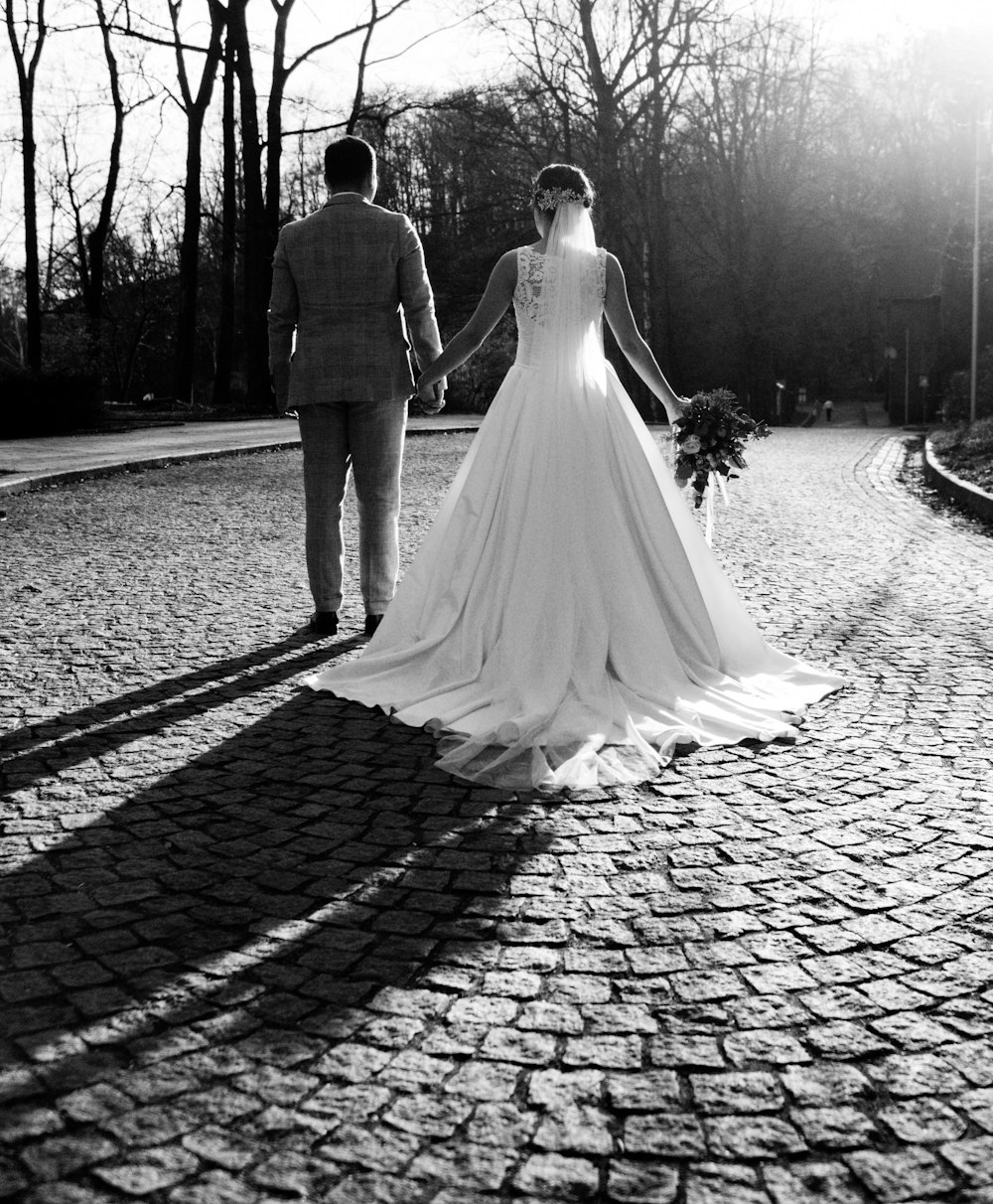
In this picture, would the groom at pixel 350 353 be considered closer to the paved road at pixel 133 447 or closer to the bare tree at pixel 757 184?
the paved road at pixel 133 447

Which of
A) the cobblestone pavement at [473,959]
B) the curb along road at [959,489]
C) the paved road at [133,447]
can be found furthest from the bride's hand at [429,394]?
the paved road at [133,447]

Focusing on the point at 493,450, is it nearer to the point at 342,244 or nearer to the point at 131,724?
the point at 342,244

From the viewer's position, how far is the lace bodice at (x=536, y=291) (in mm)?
5641

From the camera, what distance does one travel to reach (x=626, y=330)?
5816mm

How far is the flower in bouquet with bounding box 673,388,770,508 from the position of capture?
5.84 meters

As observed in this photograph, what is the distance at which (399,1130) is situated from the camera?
2291 mm

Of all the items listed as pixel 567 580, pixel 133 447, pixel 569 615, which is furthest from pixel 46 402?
pixel 569 615

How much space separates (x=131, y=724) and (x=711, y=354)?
51.9 metres

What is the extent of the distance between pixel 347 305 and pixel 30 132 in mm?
26454

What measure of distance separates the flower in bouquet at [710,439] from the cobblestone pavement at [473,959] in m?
1.13

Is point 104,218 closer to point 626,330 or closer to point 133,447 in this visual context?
point 133,447

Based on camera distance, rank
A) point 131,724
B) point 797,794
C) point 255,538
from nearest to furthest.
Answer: point 797,794 < point 131,724 < point 255,538

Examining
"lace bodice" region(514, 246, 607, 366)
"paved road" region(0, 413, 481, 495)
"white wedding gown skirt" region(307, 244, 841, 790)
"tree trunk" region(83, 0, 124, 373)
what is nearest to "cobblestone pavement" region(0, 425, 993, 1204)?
"white wedding gown skirt" region(307, 244, 841, 790)

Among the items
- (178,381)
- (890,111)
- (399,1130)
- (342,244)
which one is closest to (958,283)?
(890,111)
